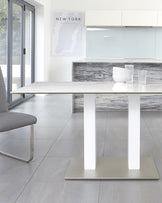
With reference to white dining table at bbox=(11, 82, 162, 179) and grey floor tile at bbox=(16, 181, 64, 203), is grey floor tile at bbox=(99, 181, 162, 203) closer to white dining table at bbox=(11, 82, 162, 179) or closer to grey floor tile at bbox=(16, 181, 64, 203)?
white dining table at bbox=(11, 82, 162, 179)

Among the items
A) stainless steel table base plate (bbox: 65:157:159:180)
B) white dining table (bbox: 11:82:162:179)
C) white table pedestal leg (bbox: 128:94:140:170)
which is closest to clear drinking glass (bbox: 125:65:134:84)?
white dining table (bbox: 11:82:162:179)

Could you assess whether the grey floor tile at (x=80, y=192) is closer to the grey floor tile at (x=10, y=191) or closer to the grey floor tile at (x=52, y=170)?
the grey floor tile at (x=52, y=170)

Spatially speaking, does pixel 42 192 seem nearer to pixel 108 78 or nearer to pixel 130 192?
pixel 130 192

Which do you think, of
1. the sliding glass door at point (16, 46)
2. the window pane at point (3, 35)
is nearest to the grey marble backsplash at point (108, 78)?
the window pane at point (3, 35)

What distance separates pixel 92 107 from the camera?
127 inches

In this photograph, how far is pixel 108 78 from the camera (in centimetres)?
684

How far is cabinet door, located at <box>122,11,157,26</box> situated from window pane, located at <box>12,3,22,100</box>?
2773mm

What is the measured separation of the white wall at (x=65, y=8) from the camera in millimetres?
9711

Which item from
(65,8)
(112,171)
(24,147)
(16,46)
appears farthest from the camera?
(65,8)

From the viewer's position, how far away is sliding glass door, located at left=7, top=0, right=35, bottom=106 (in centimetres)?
728

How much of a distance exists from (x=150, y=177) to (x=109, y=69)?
385 cm

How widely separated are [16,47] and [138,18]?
3370 millimetres

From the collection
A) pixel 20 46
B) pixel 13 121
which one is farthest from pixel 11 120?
pixel 20 46

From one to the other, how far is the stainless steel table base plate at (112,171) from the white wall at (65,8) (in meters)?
6.17
